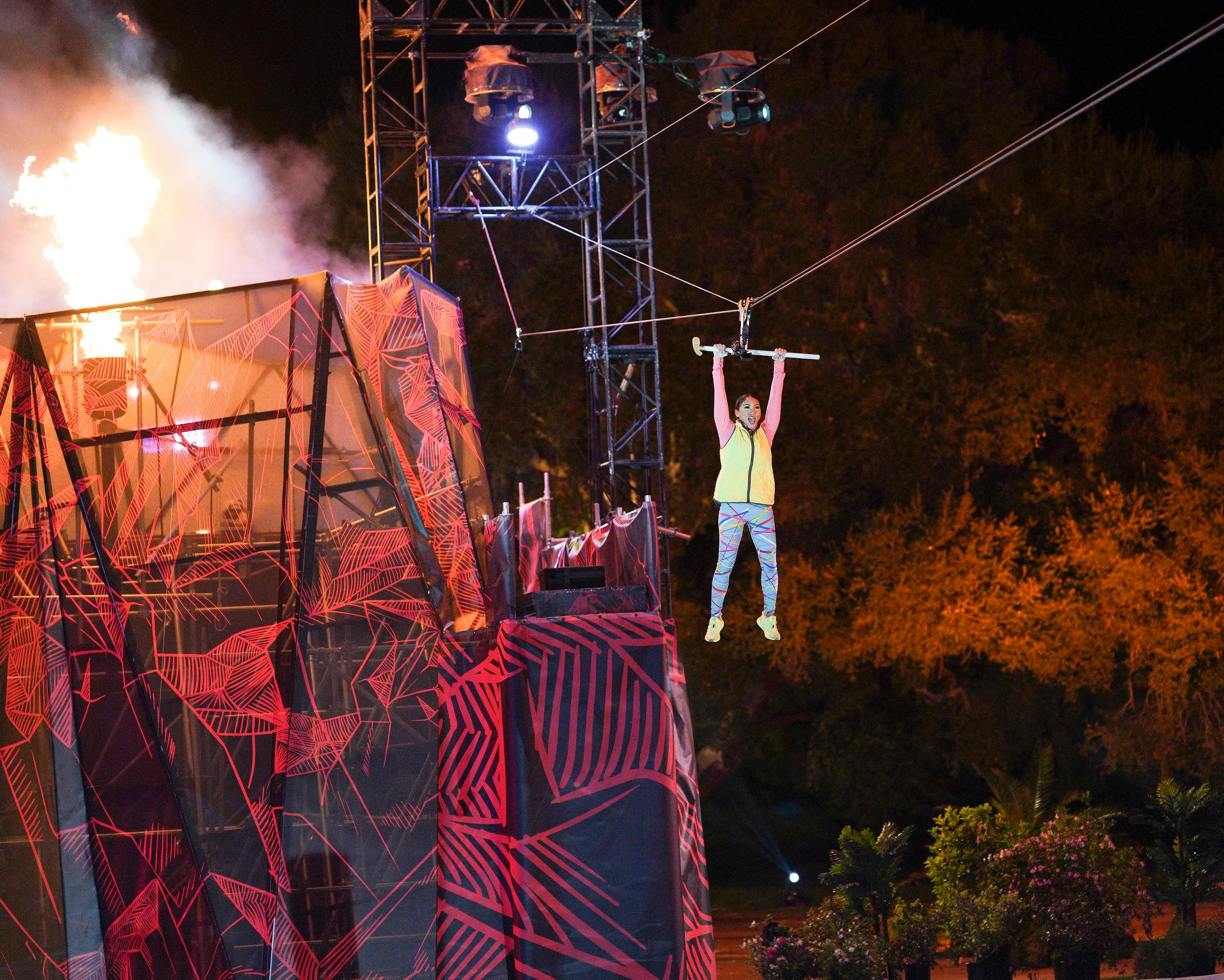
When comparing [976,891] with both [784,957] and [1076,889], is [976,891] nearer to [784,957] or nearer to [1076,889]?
[1076,889]

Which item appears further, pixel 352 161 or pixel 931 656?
pixel 352 161

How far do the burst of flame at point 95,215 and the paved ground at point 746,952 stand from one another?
8352 mm

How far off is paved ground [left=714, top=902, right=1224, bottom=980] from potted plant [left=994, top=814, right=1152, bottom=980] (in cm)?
80

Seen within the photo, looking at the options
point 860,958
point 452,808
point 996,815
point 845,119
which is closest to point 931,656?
point 996,815

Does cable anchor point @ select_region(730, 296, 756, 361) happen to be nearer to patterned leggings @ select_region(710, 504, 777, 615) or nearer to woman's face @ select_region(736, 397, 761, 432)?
woman's face @ select_region(736, 397, 761, 432)

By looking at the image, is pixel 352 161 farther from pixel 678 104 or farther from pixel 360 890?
pixel 360 890

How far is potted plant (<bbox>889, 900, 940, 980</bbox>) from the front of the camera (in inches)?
438

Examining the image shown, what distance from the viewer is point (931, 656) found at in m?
15.1

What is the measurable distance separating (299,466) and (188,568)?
0.85 m

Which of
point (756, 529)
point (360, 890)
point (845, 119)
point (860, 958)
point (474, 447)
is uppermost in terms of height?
point (845, 119)

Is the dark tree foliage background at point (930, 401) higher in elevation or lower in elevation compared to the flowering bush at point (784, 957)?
higher

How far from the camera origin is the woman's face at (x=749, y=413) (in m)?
7.31

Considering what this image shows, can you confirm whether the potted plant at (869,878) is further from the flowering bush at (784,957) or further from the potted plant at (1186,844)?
the potted plant at (1186,844)

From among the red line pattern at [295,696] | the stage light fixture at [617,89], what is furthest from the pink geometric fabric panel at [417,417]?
the stage light fixture at [617,89]
